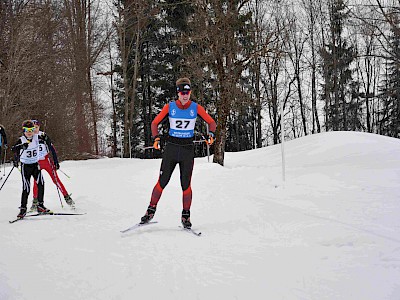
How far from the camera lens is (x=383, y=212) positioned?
5.03 metres

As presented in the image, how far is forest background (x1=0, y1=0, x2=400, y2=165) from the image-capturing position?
12.9 metres

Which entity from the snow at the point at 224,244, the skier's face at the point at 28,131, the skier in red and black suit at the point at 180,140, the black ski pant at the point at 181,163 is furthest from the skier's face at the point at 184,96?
the skier's face at the point at 28,131

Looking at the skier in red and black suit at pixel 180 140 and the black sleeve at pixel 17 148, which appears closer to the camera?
the skier in red and black suit at pixel 180 140

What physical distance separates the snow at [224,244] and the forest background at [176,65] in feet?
5.88

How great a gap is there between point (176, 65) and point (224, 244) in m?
23.0

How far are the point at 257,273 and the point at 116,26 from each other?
2434 centimetres

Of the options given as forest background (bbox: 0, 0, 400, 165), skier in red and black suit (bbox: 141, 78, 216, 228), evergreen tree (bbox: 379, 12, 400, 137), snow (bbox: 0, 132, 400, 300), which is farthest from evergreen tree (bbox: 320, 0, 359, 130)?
skier in red and black suit (bbox: 141, 78, 216, 228)

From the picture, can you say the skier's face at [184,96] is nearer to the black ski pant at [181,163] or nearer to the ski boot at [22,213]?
the black ski pant at [181,163]

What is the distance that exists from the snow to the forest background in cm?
179

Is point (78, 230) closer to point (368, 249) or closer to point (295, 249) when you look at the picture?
point (295, 249)

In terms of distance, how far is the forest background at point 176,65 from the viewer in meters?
12.9

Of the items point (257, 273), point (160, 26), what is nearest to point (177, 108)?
point (257, 273)

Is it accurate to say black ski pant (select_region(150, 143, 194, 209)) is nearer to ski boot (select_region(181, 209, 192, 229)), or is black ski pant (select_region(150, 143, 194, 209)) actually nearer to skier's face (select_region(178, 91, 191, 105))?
ski boot (select_region(181, 209, 192, 229))

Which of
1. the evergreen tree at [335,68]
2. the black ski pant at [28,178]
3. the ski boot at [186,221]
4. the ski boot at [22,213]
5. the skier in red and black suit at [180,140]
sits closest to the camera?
the ski boot at [186,221]
